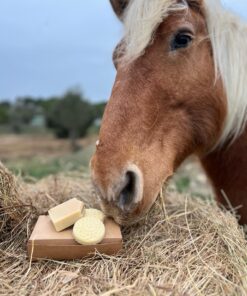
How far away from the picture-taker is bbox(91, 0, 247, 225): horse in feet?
7.09

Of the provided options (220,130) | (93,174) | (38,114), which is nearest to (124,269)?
(93,174)

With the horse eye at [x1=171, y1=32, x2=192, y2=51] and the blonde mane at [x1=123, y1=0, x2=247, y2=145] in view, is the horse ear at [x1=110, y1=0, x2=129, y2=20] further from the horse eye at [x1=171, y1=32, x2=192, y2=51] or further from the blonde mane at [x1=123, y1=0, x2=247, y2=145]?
the horse eye at [x1=171, y1=32, x2=192, y2=51]

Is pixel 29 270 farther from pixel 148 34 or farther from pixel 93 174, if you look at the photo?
pixel 148 34

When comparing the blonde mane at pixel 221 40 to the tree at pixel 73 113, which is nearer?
the blonde mane at pixel 221 40

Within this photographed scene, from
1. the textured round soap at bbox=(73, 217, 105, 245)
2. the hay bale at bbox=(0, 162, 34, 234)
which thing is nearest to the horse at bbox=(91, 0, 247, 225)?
the textured round soap at bbox=(73, 217, 105, 245)

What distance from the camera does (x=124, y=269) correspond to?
2.01m

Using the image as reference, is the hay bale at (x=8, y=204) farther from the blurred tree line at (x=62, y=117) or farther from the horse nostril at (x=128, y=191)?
the blurred tree line at (x=62, y=117)

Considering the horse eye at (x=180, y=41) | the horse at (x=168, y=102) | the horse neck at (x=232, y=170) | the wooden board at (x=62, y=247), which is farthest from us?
the horse neck at (x=232, y=170)

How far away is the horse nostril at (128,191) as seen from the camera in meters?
2.10

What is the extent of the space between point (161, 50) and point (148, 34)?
122 mm

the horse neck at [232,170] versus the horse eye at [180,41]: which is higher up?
the horse eye at [180,41]

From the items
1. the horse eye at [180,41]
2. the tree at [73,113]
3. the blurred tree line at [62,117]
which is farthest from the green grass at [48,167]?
the tree at [73,113]

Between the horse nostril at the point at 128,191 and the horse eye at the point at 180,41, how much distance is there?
0.79 m

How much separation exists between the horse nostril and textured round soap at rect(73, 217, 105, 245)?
0.52 ft
